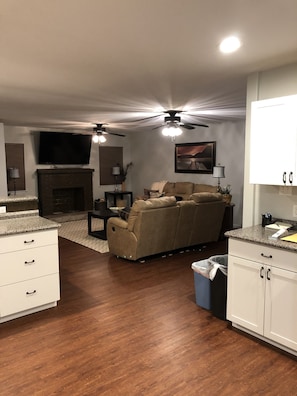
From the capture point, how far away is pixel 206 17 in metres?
1.95

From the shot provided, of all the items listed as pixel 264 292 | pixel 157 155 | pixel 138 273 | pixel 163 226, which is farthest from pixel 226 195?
pixel 264 292

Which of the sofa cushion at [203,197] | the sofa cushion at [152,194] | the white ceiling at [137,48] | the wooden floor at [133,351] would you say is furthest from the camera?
the sofa cushion at [152,194]

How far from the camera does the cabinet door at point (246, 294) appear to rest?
2.66 metres

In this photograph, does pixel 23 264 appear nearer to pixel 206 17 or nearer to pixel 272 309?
pixel 272 309

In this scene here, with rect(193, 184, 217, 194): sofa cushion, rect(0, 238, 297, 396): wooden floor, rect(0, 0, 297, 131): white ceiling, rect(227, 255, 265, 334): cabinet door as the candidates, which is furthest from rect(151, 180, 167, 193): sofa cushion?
rect(227, 255, 265, 334): cabinet door

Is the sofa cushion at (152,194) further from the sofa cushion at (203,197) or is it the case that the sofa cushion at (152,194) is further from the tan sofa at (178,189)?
the sofa cushion at (203,197)

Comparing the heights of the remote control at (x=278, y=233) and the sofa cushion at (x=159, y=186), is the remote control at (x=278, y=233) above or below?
below

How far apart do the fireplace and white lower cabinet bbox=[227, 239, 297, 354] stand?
6555 millimetres

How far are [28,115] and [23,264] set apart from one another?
370 centimetres

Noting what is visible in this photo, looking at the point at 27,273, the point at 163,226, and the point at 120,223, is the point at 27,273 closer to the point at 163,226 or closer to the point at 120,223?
the point at 120,223

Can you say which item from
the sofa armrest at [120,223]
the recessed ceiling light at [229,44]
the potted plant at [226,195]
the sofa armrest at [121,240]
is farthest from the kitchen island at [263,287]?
the potted plant at [226,195]

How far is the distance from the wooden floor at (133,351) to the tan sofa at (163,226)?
92 cm

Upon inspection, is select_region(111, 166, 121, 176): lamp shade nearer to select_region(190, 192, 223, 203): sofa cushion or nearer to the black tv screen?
the black tv screen

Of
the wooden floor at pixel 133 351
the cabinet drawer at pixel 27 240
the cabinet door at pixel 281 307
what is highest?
the cabinet drawer at pixel 27 240
